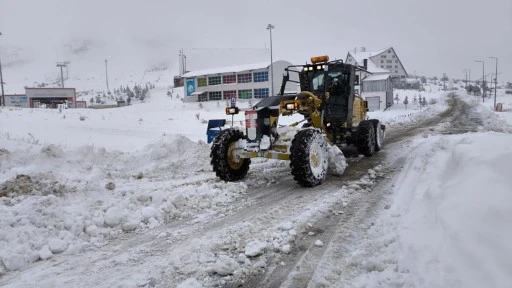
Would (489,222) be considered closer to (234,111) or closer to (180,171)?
(234,111)

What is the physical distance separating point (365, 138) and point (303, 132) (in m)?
3.39

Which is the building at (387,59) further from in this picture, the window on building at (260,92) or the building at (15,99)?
the building at (15,99)

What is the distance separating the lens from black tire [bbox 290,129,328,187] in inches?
256

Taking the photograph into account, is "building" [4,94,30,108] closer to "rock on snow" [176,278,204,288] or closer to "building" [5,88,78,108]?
"building" [5,88,78,108]

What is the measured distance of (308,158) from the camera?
21.4 feet

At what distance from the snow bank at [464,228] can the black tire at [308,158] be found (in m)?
1.80

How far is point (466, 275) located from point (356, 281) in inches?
35.2

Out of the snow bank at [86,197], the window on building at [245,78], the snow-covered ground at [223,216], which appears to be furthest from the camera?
the window on building at [245,78]

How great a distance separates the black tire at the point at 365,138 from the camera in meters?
9.59

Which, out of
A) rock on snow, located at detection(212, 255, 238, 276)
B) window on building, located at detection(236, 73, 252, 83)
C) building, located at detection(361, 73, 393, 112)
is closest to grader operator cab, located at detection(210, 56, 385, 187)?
rock on snow, located at detection(212, 255, 238, 276)

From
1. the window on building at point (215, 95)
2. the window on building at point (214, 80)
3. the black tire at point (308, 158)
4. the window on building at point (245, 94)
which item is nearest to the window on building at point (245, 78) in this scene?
the window on building at point (245, 94)

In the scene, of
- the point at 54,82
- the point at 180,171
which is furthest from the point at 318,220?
the point at 54,82

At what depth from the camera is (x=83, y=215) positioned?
15.9ft

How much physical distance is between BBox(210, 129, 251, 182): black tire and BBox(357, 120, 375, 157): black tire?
3.48 metres
